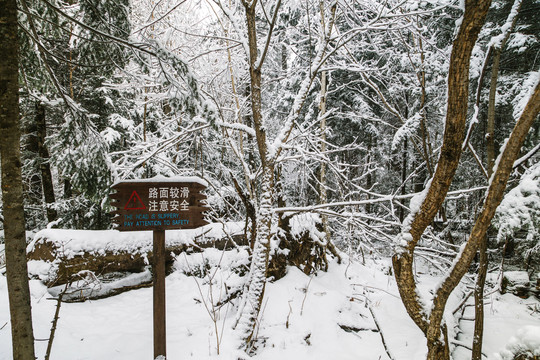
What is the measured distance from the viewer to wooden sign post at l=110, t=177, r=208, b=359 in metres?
3.35

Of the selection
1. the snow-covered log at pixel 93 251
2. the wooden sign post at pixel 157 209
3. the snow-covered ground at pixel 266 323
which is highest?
the wooden sign post at pixel 157 209

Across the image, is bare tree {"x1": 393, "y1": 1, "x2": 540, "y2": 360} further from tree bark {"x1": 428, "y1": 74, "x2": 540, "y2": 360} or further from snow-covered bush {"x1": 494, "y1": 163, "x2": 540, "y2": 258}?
snow-covered bush {"x1": 494, "y1": 163, "x2": 540, "y2": 258}

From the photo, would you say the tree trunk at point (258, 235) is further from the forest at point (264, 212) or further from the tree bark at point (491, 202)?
the tree bark at point (491, 202)

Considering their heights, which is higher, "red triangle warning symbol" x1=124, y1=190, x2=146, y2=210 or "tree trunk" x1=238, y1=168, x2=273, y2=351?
"red triangle warning symbol" x1=124, y1=190, x2=146, y2=210

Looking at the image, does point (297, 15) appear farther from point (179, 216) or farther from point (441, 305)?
point (441, 305)

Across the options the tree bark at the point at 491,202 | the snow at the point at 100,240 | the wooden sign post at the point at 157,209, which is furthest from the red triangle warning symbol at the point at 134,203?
the tree bark at the point at 491,202

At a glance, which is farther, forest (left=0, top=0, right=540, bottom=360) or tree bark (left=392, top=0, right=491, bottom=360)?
forest (left=0, top=0, right=540, bottom=360)

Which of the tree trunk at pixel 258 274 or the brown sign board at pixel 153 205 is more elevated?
the brown sign board at pixel 153 205

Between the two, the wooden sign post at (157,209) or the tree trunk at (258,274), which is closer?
the wooden sign post at (157,209)

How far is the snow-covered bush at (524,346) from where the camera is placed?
2.42 m

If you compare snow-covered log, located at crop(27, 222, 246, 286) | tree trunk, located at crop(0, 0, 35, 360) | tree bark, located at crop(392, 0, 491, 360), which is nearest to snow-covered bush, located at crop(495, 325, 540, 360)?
tree bark, located at crop(392, 0, 491, 360)

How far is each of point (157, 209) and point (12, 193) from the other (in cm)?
137

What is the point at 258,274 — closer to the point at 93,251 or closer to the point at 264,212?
the point at 264,212

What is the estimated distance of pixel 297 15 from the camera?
21.6 feet
